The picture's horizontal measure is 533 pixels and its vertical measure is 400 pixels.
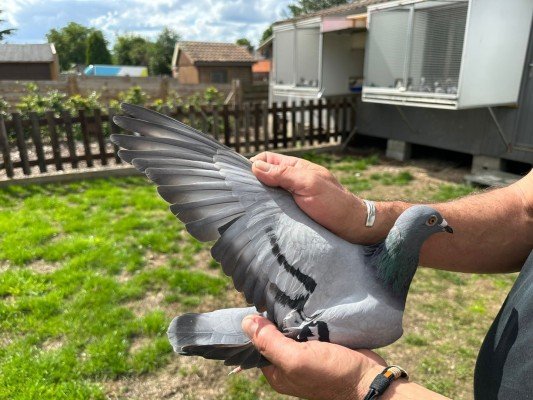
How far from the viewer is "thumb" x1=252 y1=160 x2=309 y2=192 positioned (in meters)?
1.48

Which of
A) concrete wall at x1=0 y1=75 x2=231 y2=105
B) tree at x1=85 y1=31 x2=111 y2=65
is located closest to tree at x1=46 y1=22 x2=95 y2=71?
tree at x1=85 y1=31 x2=111 y2=65

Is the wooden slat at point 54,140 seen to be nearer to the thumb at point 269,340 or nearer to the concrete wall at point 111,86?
the concrete wall at point 111,86

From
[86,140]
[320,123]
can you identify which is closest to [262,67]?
[320,123]

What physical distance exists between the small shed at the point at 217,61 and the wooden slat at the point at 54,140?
22138mm

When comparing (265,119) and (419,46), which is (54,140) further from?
(419,46)

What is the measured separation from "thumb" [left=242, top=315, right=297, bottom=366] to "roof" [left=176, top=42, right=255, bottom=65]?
29511mm

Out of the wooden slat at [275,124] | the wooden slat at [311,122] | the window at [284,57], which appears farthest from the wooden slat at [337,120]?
the wooden slat at [275,124]

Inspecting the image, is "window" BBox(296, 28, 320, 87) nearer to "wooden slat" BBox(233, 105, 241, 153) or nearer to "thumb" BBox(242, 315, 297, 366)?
"wooden slat" BBox(233, 105, 241, 153)

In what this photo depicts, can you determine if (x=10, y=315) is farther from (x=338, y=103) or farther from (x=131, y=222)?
(x=338, y=103)

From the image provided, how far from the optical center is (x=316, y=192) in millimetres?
1569

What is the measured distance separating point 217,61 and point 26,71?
1719 centimetres

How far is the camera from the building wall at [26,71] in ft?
43.4

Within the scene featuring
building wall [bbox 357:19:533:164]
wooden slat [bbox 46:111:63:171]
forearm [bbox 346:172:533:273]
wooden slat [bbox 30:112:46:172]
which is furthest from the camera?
wooden slat [bbox 46:111:63:171]

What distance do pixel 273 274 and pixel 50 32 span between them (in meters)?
71.6
